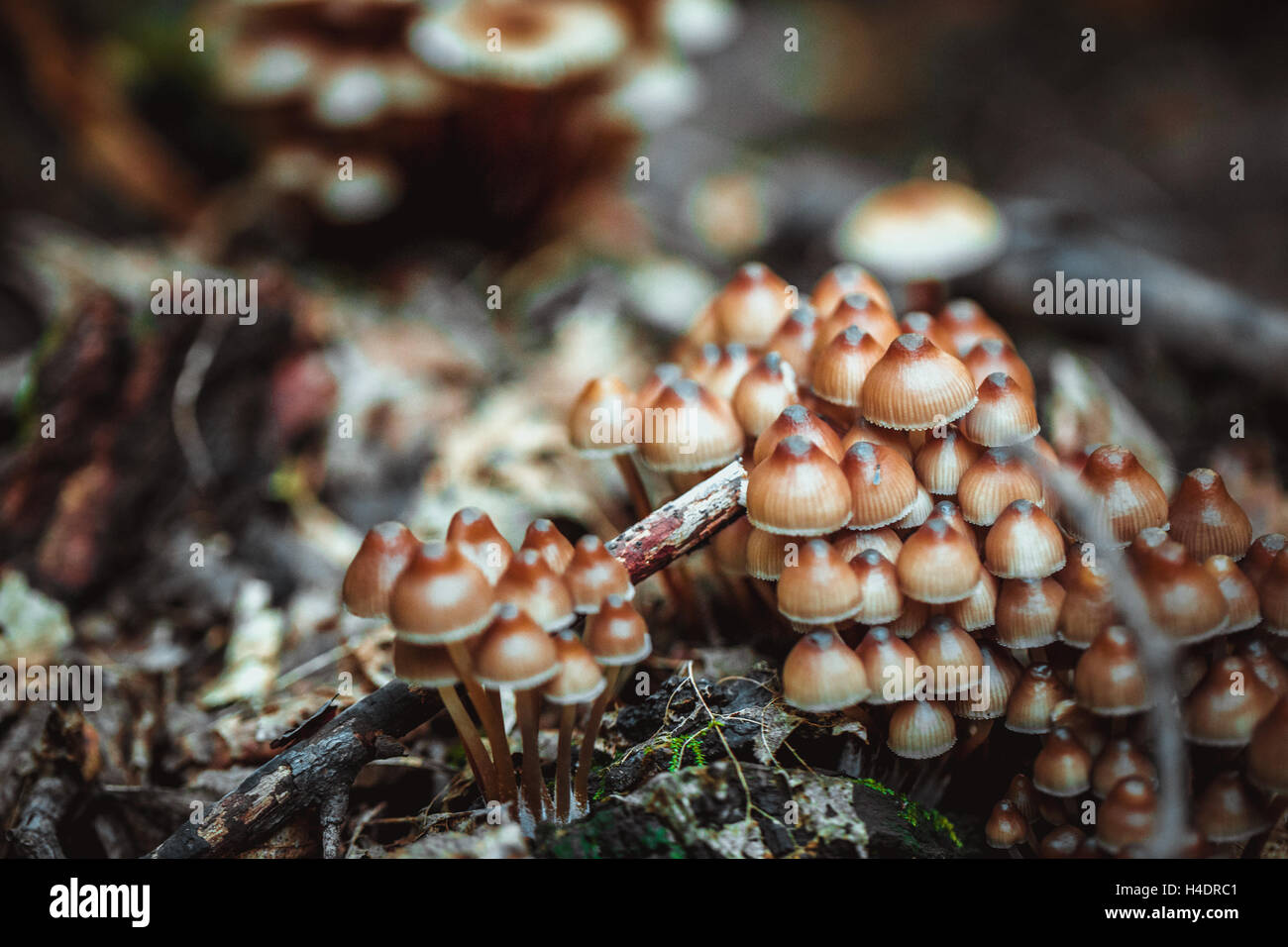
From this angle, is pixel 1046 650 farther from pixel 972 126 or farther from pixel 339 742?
pixel 972 126

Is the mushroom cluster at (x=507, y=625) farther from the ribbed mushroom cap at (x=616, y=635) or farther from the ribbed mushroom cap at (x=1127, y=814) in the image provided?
the ribbed mushroom cap at (x=1127, y=814)


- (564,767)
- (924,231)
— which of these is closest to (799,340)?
(564,767)

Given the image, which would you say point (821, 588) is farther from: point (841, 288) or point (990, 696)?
point (841, 288)

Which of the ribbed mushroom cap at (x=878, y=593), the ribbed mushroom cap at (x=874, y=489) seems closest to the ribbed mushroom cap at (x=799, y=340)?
the ribbed mushroom cap at (x=874, y=489)

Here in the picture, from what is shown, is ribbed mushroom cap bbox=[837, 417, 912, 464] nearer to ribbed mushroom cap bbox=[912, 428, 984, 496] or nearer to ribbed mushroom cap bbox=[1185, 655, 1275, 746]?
ribbed mushroom cap bbox=[912, 428, 984, 496]

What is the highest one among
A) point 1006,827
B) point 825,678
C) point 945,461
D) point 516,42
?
point 516,42
